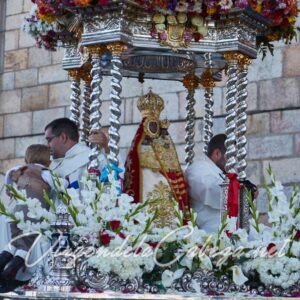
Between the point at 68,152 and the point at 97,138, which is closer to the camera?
the point at 97,138

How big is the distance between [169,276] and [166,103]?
6063mm

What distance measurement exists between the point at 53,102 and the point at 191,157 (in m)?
4.91

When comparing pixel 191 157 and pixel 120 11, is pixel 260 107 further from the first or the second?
pixel 120 11

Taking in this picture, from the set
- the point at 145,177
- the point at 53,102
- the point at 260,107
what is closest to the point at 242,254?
the point at 145,177

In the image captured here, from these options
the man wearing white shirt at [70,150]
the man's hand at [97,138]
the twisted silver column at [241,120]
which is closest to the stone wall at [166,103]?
the twisted silver column at [241,120]

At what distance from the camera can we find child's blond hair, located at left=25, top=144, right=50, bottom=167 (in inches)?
356

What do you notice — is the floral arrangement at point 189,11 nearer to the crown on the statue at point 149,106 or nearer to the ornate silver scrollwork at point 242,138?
the ornate silver scrollwork at point 242,138

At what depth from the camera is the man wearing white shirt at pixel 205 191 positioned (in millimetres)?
9305

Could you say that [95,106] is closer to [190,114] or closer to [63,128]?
[63,128]

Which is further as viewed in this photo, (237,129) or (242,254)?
(237,129)

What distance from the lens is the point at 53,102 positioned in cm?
1502

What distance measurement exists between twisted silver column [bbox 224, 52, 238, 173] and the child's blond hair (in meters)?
1.42

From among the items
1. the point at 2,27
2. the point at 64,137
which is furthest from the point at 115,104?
the point at 2,27

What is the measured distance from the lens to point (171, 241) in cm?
787
